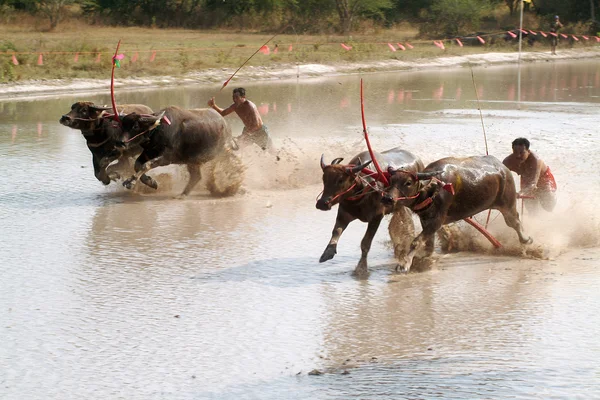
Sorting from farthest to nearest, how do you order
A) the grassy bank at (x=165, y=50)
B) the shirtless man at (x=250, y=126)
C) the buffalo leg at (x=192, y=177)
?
the grassy bank at (x=165, y=50)
the shirtless man at (x=250, y=126)
the buffalo leg at (x=192, y=177)

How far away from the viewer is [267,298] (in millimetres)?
9727

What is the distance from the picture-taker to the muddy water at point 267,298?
752 centimetres

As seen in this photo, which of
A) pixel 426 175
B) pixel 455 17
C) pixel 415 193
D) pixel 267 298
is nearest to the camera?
pixel 267 298

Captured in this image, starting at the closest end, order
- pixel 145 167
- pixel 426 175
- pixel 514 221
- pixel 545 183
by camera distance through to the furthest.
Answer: pixel 426 175 → pixel 514 221 → pixel 545 183 → pixel 145 167

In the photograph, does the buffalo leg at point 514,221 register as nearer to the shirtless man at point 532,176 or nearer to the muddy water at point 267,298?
the muddy water at point 267,298

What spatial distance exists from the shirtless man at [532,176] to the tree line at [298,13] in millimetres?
46569

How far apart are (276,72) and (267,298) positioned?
85.7 ft

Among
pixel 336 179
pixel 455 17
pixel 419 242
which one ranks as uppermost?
pixel 455 17

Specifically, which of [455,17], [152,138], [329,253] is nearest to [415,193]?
[329,253]

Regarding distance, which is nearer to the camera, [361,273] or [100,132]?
[361,273]

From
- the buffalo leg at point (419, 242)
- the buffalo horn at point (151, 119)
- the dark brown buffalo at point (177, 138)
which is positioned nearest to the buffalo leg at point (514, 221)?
the buffalo leg at point (419, 242)

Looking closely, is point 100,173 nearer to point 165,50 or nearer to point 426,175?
point 426,175

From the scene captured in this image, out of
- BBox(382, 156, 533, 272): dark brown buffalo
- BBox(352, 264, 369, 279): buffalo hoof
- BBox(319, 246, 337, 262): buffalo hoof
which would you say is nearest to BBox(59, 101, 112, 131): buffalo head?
BBox(319, 246, 337, 262): buffalo hoof

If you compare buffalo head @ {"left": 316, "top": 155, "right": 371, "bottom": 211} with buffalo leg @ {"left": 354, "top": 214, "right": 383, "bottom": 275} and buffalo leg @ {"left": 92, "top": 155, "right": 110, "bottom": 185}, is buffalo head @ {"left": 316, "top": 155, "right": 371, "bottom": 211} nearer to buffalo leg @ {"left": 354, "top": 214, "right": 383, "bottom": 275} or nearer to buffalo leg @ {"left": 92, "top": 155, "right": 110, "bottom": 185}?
buffalo leg @ {"left": 354, "top": 214, "right": 383, "bottom": 275}
